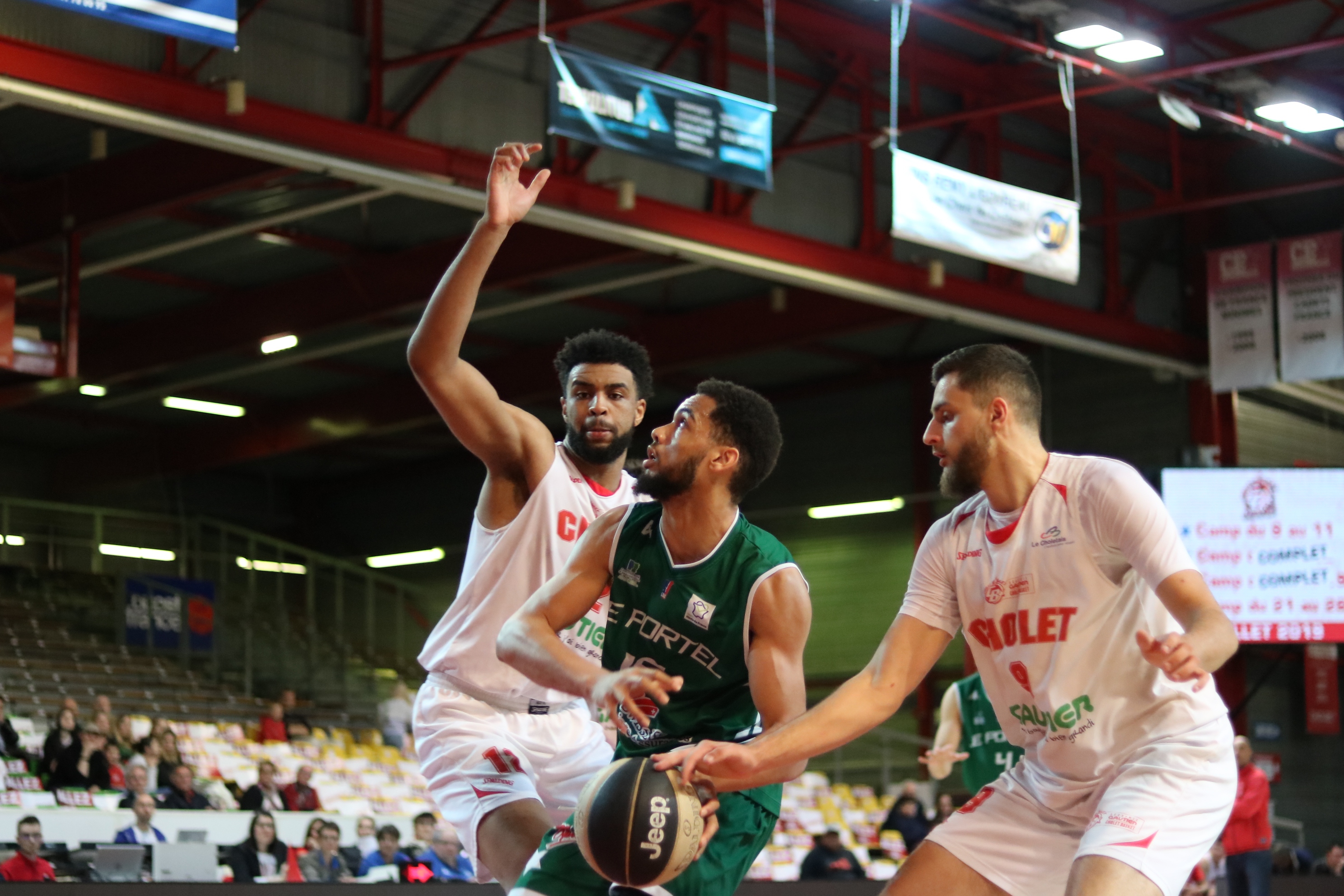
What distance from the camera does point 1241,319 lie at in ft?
69.4

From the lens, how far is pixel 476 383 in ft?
17.9

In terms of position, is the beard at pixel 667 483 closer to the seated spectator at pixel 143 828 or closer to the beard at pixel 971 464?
the beard at pixel 971 464

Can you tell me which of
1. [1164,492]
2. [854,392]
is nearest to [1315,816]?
[1164,492]

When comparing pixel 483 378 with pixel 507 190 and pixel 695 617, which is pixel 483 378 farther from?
pixel 695 617

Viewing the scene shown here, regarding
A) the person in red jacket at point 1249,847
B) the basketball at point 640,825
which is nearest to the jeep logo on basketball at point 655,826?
the basketball at point 640,825

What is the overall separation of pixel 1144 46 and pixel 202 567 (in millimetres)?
18909

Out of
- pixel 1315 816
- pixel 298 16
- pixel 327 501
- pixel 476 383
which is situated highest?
pixel 298 16

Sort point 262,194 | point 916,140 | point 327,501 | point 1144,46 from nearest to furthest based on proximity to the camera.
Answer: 1. point 1144,46
2. point 262,194
3. point 916,140
4. point 327,501

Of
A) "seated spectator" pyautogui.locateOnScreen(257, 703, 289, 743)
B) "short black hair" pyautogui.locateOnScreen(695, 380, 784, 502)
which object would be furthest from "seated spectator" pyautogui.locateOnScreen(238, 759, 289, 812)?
"short black hair" pyautogui.locateOnScreen(695, 380, 784, 502)

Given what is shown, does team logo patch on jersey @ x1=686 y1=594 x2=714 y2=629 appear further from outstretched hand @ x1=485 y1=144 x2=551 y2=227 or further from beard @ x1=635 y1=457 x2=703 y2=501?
outstretched hand @ x1=485 y1=144 x2=551 y2=227

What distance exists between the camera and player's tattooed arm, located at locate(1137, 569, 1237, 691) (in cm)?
403

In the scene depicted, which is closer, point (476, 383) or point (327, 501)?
point (476, 383)

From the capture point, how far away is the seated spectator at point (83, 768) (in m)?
14.4

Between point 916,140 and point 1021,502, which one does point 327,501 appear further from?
point 1021,502
